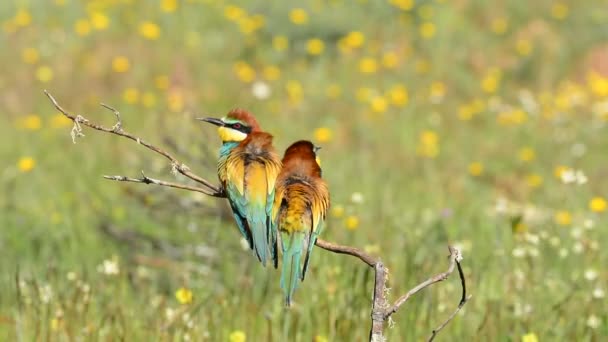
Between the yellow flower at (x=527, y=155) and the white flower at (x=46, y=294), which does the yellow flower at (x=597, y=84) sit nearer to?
the yellow flower at (x=527, y=155)

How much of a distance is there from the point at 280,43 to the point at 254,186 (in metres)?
7.64

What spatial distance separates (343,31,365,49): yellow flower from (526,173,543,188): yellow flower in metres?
2.68

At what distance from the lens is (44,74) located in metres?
8.79

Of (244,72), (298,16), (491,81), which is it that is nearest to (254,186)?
(244,72)

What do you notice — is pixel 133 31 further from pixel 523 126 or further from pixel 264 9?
pixel 523 126

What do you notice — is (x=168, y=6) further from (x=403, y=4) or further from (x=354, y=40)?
(x=403, y=4)

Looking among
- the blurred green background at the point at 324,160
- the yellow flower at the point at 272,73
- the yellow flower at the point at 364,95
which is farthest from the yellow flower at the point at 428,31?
the yellow flower at the point at 272,73

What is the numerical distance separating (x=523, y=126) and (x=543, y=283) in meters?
4.66

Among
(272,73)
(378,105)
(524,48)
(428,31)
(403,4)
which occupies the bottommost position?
(378,105)

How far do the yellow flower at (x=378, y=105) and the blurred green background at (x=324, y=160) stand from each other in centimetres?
3

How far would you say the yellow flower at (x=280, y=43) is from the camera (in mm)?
9555

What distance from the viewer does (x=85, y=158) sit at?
23.3 ft

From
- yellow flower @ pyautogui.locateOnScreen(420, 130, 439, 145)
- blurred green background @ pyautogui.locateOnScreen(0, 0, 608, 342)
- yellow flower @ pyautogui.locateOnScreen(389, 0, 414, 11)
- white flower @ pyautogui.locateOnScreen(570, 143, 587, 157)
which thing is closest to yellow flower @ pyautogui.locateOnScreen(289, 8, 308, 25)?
blurred green background @ pyautogui.locateOnScreen(0, 0, 608, 342)

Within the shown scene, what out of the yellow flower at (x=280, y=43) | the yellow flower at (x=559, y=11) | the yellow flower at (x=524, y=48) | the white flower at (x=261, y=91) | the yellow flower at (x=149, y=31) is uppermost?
the yellow flower at (x=559, y=11)
